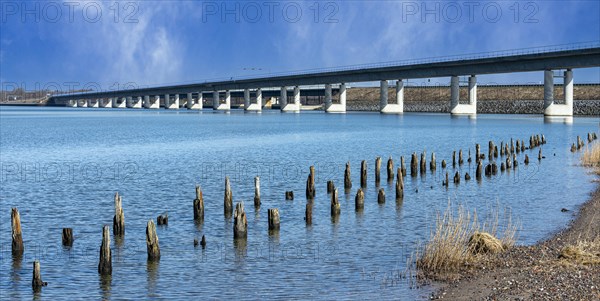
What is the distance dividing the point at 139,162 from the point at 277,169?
448 inches

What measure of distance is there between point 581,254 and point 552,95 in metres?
120

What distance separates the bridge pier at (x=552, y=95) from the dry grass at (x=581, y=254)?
10902 centimetres

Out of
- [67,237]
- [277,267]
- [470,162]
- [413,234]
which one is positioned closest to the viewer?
[277,267]

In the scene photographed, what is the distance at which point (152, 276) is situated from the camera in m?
19.5

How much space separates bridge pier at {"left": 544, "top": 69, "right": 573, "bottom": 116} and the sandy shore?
108m

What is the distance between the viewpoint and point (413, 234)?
25141 millimetres

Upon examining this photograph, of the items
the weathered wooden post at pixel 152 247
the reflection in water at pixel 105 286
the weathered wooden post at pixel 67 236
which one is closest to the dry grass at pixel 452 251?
the weathered wooden post at pixel 152 247

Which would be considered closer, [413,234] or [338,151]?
[413,234]

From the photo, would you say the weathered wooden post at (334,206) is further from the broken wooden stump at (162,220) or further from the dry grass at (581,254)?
the dry grass at (581,254)

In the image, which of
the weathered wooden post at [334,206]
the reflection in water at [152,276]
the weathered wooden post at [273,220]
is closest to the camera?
the reflection in water at [152,276]

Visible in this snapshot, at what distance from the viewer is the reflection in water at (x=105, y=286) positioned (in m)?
17.7

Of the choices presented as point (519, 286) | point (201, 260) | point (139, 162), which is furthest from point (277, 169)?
point (519, 286)

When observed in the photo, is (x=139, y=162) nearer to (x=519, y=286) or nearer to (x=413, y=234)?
(x=413, y=234)

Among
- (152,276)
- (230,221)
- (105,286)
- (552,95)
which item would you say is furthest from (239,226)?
(552,95)
